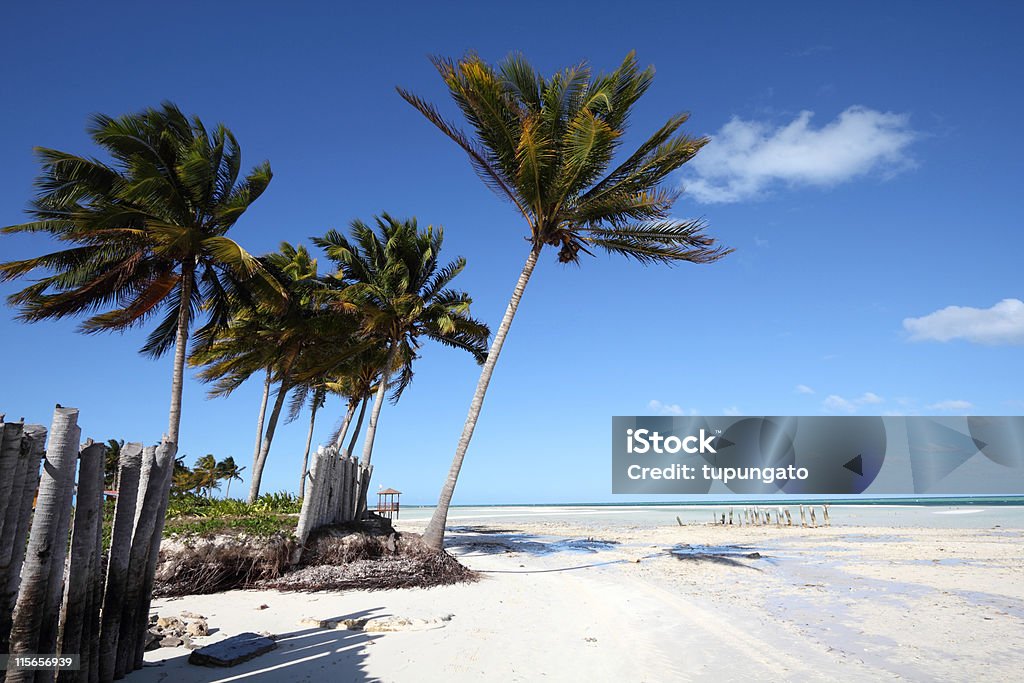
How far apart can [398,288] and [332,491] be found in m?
8.91

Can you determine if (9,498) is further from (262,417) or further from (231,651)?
(262,417)

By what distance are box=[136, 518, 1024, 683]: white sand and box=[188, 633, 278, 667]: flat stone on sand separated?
0.08 metres

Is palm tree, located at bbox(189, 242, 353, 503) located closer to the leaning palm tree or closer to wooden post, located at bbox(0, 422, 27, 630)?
the leaning palm tree

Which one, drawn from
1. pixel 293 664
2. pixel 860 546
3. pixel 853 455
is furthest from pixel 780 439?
pixel 293 664

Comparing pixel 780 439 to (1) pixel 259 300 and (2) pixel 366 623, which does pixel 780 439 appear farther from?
(2) pixel 366 623

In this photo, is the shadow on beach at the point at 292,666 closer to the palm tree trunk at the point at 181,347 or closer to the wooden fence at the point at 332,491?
the wooden fence at the point at 332,491

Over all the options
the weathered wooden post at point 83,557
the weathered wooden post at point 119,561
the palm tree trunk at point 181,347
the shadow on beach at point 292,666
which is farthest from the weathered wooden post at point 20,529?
the palm tree trunk at point 181,347

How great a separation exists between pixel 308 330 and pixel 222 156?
7.61 metres

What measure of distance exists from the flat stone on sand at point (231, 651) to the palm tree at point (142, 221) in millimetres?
10777

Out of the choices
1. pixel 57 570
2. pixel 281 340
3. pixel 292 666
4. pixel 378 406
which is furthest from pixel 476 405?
pixel 281 340

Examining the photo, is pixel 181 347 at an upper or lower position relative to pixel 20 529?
upper

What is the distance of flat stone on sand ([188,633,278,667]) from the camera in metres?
6.02

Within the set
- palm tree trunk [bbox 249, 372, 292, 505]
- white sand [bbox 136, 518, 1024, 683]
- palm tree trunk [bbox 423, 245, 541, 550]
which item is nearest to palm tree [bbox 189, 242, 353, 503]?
palm tree trunk [bbox 249, 372, 292, 505]

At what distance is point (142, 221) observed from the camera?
15516 mm
